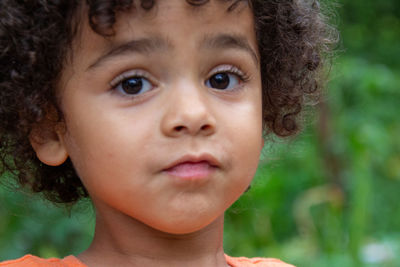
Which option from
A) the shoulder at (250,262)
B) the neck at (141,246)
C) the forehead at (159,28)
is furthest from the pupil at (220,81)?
the shoulder at (250,262)

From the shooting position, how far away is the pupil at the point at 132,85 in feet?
5.41

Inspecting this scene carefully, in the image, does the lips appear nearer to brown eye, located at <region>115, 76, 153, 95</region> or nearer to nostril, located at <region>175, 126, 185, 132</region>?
nostril, located at <region>175, 126, 185, 132</region>

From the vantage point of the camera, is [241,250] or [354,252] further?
[241,250]

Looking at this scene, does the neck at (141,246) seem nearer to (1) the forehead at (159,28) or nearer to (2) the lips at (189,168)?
(2) the lips at (189,168)

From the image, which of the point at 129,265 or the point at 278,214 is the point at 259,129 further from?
the point at 278,214

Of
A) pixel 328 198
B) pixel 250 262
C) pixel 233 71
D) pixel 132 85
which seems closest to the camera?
pixel 132 85

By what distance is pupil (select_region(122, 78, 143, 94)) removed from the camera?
1650 millimetres

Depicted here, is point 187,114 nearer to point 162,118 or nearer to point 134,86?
point 162,118

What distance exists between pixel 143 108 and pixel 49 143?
0.35 m

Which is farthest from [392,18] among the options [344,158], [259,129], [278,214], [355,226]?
[259,129]

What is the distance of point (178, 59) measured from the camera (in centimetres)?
162

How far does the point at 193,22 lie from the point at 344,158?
11.1ft

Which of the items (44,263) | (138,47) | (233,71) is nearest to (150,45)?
(138,47)

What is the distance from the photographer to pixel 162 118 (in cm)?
158
